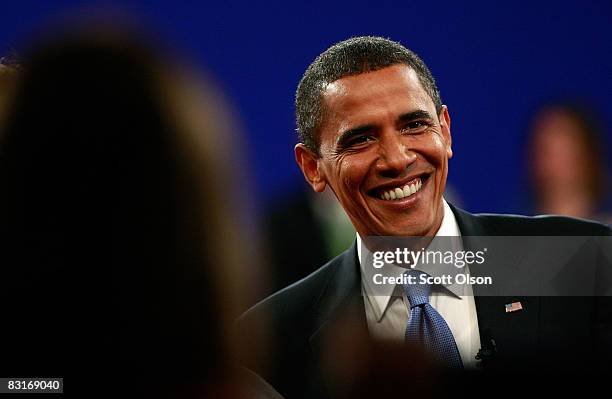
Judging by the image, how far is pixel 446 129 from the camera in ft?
5.82

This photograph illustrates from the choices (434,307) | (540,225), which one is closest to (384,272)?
(434,307)

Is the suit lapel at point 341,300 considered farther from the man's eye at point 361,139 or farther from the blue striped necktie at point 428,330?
the man's eye at point 361,139

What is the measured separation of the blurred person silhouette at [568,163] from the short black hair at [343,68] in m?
0.32

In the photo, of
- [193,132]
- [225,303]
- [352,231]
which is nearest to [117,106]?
[193,132]

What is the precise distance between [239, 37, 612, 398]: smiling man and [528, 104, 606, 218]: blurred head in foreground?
→ 0.09 meters

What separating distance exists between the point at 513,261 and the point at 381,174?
13.0 inches

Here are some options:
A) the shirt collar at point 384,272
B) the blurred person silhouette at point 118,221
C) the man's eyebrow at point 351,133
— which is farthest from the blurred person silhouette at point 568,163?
the blurred person silhouette at point 118,221

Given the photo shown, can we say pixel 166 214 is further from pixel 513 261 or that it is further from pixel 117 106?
pixel 513 261

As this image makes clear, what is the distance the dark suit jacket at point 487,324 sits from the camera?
4.96 feet

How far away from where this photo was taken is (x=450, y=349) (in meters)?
1.52

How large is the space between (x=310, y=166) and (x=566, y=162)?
24.1 inches

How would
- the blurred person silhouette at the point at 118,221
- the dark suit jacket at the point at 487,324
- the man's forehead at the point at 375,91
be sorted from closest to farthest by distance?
the blurred person silhouette at the point at 118,221, the dark suit jacket at the point at 487,324, the man's forehead at the point at 375,91

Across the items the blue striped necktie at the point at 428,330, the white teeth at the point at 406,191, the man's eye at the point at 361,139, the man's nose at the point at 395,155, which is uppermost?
the man's eye at the point at 361,139

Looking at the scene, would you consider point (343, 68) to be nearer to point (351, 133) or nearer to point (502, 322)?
point (351, 133)
